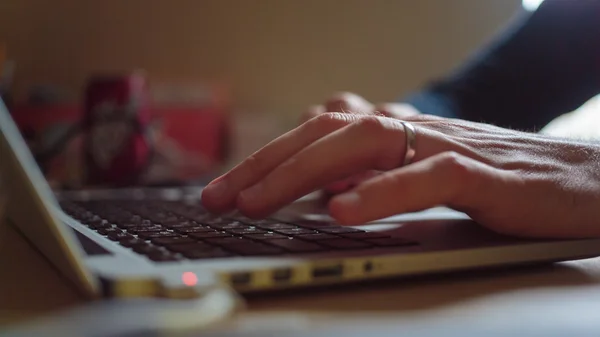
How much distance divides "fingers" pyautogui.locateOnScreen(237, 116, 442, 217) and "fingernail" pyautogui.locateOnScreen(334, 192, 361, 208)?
0.07 m

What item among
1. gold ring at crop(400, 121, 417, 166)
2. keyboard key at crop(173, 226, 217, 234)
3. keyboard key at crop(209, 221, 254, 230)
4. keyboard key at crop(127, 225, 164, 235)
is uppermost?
gold ring at crop(400, 121, 417, 166)

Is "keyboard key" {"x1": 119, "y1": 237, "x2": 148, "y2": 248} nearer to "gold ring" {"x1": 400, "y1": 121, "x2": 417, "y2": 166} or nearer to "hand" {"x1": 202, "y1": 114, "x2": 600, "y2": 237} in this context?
"hand" {"x1": 202, "y1": 114, "x2": 600, "y2": 237}

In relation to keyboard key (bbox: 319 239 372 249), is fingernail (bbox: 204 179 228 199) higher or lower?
higher

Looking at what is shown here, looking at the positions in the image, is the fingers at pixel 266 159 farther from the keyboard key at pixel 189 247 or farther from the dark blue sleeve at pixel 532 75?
the dark blue sleeve at pixel 532 75

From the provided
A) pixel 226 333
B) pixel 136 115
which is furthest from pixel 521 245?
pixel 136 115

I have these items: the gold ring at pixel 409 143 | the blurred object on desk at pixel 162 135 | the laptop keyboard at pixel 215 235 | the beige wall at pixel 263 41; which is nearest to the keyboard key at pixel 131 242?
the laptop keyboard at pixel 215 235

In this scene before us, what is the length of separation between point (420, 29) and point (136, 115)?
2.94ft

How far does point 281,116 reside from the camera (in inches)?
70.0

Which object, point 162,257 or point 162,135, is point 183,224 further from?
point 162,135

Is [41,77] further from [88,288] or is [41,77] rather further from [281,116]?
[88,288]

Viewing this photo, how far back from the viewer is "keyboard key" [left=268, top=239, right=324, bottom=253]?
1.47 ft

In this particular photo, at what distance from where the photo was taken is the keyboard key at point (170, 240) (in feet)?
1.60

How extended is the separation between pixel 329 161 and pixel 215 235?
108 millimetres

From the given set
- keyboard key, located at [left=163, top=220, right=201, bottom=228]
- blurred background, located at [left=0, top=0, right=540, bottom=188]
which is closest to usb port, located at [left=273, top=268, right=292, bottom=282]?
keyboard key, located at [left=163, top=220, right=201, bottom=228]
